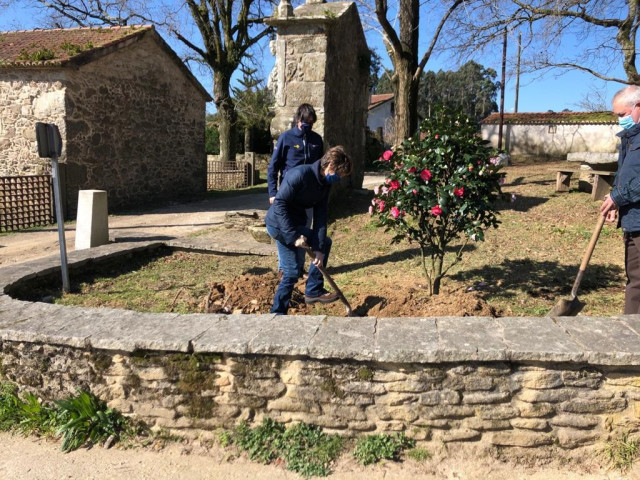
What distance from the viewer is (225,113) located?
2064cm

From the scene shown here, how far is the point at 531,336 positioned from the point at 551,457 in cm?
63

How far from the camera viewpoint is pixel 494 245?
673cm

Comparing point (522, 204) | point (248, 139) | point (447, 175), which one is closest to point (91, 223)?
point (447, 175)

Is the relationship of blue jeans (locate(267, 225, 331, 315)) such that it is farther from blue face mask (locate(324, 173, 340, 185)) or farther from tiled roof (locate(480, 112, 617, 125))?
tiled roof (locate(480, 112, 617, 125))

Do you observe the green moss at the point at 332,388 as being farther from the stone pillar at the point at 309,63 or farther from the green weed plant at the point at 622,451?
the stone pillar at the point at 309,63

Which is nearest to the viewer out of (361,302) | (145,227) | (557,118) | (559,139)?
(361,302)

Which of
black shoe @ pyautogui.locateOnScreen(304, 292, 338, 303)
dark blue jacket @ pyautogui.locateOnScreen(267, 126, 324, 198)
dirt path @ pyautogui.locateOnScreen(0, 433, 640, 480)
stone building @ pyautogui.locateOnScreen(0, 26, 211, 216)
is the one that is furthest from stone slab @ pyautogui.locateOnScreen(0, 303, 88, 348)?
stone building @ pyautogui.locateOnScreen(0, 26, 211, 216)

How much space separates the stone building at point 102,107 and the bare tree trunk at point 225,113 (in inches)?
205

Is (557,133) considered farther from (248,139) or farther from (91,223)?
(91,223)

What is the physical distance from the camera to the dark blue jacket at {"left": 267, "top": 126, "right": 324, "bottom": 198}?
520cm

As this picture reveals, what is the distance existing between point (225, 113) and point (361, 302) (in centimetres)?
1770

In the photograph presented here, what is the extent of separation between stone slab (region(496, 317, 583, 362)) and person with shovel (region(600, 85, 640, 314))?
0.99 meters

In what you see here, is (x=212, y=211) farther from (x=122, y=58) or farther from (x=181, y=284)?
(x=181, y=284)

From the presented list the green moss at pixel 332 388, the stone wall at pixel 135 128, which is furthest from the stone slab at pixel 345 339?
the stone wall at pixel 135 128
